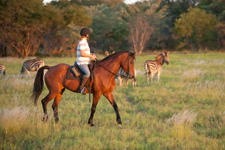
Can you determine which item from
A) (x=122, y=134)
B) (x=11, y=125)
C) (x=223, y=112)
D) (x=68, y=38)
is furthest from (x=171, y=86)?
(x=68, y=38)

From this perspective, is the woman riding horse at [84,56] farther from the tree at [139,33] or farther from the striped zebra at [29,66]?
the tree at [139,33]

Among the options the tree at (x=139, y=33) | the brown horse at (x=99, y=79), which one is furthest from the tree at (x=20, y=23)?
the brown horse at (x=99, y=79)

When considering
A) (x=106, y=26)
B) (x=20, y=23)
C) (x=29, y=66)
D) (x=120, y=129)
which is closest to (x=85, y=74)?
(x=120, y=129)

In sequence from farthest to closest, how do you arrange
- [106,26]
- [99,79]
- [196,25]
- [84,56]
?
1. [106,26]
2. [196,25]
3. [99,79]
4. [84,56]

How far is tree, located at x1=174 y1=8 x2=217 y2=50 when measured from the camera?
142ft

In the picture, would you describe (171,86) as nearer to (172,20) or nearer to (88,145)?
(88,145)

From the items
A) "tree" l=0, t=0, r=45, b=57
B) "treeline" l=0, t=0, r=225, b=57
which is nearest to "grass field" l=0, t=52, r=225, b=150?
"treeline" l=0, t=0, r=225, b=57

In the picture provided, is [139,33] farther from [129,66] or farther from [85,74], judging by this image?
[85,74]

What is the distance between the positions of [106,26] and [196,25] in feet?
68.5

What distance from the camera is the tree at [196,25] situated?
43.3 meters

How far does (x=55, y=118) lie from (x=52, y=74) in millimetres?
1394

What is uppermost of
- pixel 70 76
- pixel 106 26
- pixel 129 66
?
pixel 106 26

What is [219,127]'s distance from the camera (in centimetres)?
564

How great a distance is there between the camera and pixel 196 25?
44281 mm
